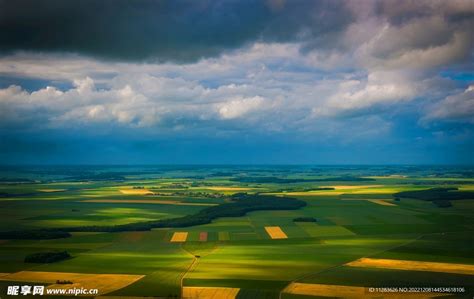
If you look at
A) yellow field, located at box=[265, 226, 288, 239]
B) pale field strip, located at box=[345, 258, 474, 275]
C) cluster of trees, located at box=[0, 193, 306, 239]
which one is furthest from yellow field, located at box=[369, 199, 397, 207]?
pale field strip, located at box=[345, 258, 474, 275]

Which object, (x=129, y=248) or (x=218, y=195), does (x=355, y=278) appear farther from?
(x=218, y=195)

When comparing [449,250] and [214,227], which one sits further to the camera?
[214,227]

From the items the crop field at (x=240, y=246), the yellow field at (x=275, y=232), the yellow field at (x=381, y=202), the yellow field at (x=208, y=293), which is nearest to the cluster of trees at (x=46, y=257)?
the crop field at (x=240, y=246)

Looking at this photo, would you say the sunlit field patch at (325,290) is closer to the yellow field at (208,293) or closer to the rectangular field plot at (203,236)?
the yellow field at (208,293)

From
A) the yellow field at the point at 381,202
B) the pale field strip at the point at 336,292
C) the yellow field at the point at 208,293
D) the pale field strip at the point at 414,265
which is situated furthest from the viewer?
the yellow field at the point at 381,202

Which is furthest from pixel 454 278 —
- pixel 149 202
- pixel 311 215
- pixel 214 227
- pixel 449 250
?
pixel 149 202

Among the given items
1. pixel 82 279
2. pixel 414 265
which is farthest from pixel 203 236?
pixel 414 265

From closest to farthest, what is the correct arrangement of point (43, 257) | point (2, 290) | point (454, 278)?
point (2, 290), point (454, 278), point (43, 257)
